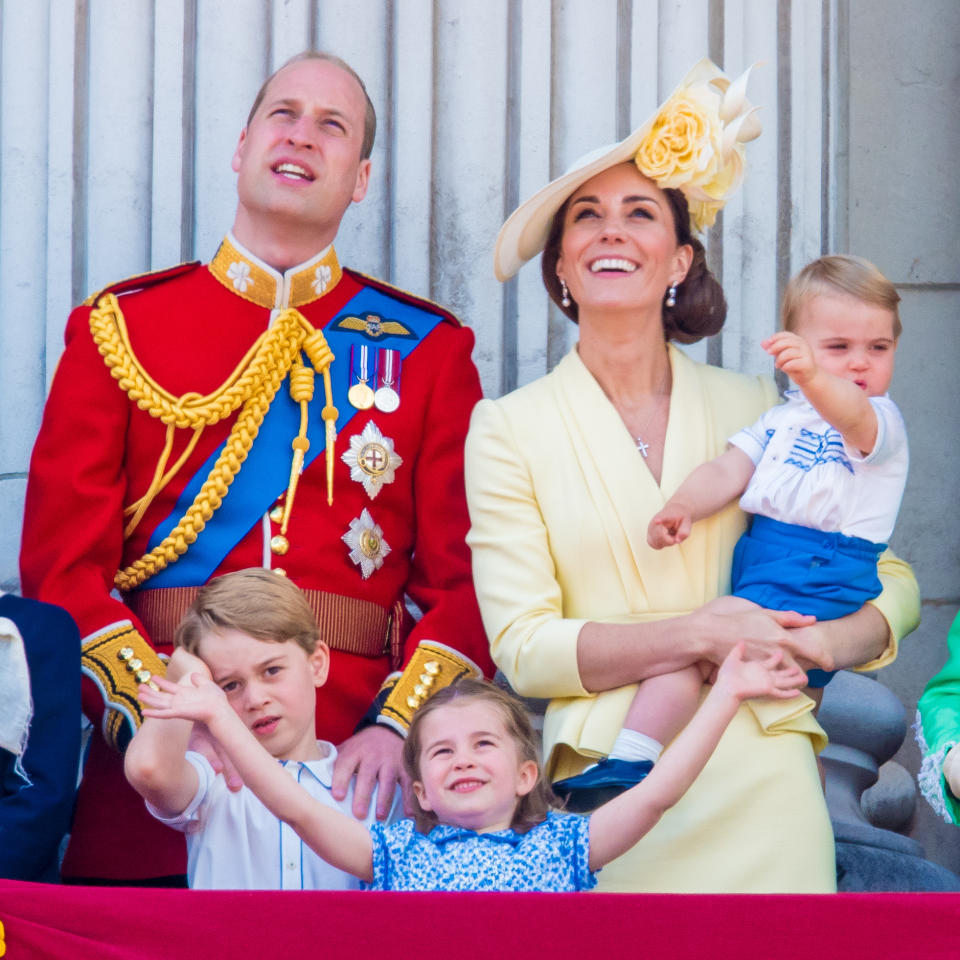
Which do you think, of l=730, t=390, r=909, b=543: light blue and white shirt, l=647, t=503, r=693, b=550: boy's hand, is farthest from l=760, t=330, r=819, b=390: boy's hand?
l=647, t=503, r=693, b=550: boy's hand

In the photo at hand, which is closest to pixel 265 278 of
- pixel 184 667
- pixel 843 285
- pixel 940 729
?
pixel 184 667

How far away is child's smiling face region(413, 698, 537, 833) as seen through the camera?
9.11ft

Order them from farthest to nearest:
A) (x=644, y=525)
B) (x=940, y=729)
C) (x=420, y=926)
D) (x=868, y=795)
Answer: (x=868, y=795)
(x=644, y=525)
(x=940, y=729)
(x=420, y=926)

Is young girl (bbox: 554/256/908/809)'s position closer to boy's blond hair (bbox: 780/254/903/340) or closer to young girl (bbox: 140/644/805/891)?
boy's blond hair (bbox: 780/254/903/340)

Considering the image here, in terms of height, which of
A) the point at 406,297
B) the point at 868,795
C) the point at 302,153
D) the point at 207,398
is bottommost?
the point at 868,795

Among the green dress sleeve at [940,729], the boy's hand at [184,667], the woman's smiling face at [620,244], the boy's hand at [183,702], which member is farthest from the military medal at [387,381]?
the green dress sleeve at [940,729]

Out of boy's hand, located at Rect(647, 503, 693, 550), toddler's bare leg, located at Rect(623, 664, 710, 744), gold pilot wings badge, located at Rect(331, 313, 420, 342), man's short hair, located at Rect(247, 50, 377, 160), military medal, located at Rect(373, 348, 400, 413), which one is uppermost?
man's short hair, located at Rect(247, 50, 377, 160)

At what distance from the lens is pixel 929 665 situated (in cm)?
445

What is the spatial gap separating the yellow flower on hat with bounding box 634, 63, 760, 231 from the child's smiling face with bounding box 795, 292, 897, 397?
0.98 feet

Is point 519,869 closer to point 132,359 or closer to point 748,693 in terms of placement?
point 748,693

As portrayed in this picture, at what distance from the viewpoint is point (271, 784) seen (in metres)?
2.66

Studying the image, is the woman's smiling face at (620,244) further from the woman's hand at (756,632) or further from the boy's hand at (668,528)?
the woman's hand at (756,632)

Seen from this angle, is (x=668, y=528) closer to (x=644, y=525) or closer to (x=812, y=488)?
(x=644, y=525)

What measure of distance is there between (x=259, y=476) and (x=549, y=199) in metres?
0.74
